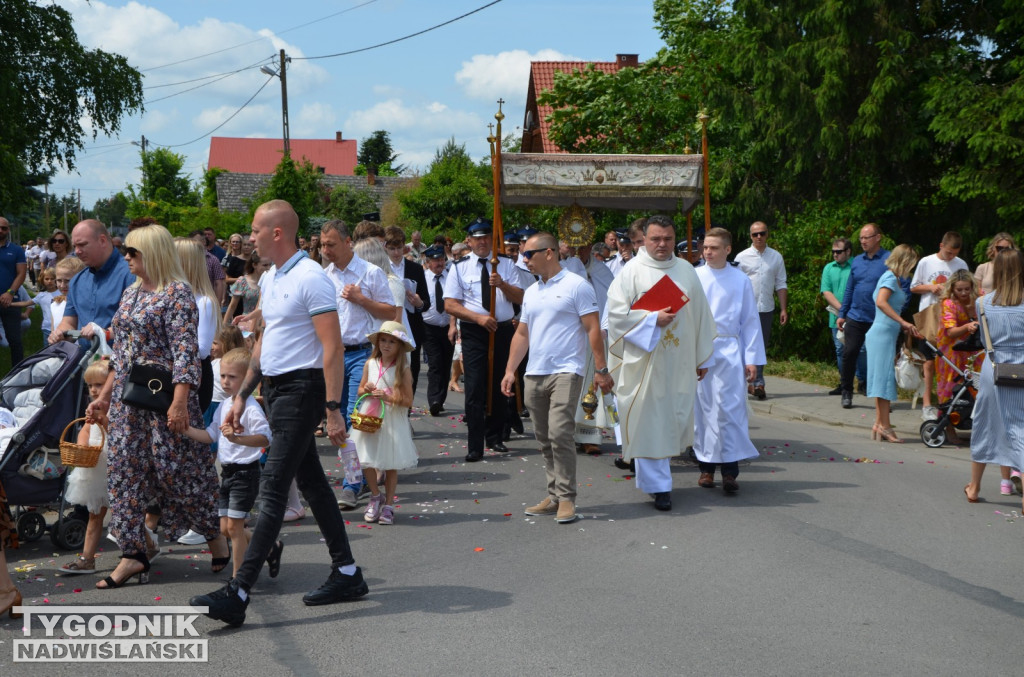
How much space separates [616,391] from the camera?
28.1 feet

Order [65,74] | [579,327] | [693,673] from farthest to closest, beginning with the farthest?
[65,74], [579,327], [693,673]

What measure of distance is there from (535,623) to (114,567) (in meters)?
2.81

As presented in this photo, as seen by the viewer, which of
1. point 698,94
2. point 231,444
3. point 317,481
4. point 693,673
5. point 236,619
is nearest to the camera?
point 693,673

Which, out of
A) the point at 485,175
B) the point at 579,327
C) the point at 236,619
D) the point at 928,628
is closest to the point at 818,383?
the point at 579,327

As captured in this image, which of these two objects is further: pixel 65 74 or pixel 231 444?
pixel 65 74

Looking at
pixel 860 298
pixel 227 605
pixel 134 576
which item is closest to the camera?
pixel 227 605

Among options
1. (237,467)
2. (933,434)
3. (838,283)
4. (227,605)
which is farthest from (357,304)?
(838,283)

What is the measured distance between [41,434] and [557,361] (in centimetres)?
348

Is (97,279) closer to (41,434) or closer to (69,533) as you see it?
(41,434)

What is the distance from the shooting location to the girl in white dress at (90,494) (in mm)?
6535

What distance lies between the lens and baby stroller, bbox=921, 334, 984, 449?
35.2 ft

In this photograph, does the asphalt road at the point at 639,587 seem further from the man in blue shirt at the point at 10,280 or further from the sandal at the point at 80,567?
the man in blue shirt at the point at 10,280

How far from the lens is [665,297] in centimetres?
843

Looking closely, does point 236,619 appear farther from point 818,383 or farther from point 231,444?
point 818,383
